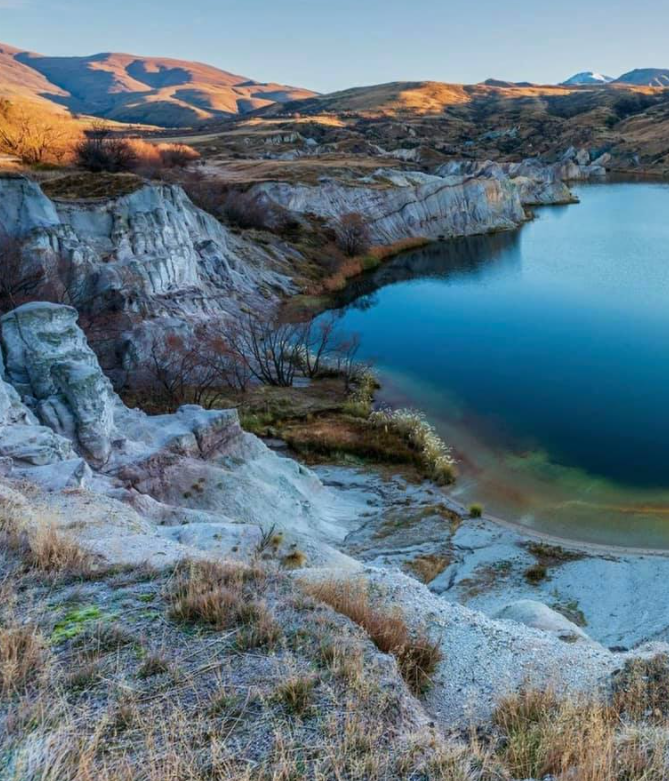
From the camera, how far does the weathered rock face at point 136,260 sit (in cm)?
2638

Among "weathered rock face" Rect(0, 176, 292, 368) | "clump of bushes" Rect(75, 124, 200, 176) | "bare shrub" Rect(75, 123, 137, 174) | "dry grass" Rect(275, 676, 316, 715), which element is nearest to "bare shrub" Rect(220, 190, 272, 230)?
"clump of bushes" Rect(75, 124, 200, 176)

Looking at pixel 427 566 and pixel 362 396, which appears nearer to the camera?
pixel 427 566

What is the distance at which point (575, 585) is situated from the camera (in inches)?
576

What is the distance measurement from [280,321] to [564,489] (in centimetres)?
2258

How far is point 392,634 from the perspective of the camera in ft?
20.1

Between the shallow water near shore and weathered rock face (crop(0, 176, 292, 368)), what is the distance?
9.68 m

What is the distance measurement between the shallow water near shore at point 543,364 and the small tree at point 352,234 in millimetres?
3147

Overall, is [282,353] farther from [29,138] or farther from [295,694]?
[29,138]

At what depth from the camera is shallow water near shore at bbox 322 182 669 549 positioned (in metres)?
20.0

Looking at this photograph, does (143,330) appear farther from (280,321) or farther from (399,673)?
(399,673)

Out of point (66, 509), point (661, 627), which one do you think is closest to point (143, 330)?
point (66, 509)

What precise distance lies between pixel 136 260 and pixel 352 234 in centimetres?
2896

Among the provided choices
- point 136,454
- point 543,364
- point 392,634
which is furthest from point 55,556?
point 543,364

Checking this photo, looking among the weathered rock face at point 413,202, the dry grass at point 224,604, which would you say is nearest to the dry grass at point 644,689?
the dry grass at point 224,604
